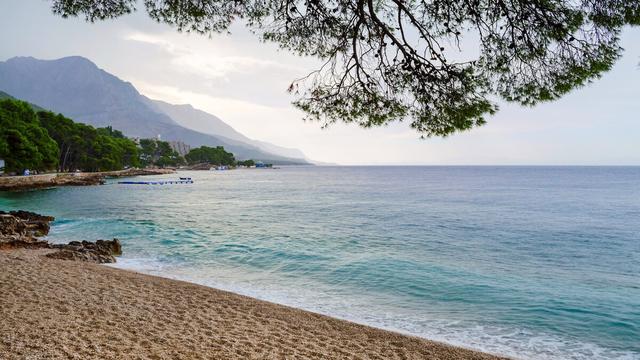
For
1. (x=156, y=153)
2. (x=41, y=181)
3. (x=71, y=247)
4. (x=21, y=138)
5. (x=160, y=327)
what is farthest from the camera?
(x=156, y=153)

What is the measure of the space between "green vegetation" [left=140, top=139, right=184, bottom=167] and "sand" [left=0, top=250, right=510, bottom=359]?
158m

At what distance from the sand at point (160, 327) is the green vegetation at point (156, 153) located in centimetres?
15792

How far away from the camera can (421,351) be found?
28.0 feet

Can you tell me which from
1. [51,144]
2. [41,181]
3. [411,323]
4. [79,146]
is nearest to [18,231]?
[411,323]

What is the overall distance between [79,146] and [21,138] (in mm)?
36379

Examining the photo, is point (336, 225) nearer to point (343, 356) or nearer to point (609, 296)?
point (609, 296)

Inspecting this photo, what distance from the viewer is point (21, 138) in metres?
54.1

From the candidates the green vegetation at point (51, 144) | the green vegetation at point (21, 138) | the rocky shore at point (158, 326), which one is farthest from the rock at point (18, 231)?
the green vegetation at point (51, 144)

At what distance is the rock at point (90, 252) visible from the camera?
1557 cm

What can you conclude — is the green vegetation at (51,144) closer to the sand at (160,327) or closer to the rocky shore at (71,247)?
the rocky shore at (71,247)

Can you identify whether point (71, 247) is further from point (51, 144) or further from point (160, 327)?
point (51, 144)

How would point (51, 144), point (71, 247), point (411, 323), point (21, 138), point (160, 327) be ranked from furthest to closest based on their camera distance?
point (51, 144), point (21, 138), point (71, 247), point (411, 323), point (160, 327)

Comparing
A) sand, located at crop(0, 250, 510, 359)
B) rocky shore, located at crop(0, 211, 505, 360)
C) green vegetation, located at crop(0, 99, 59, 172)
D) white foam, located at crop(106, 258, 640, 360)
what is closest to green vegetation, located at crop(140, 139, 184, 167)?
green vegetation, located at crop(0, 99, 59, 172)

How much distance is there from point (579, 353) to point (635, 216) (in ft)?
115
